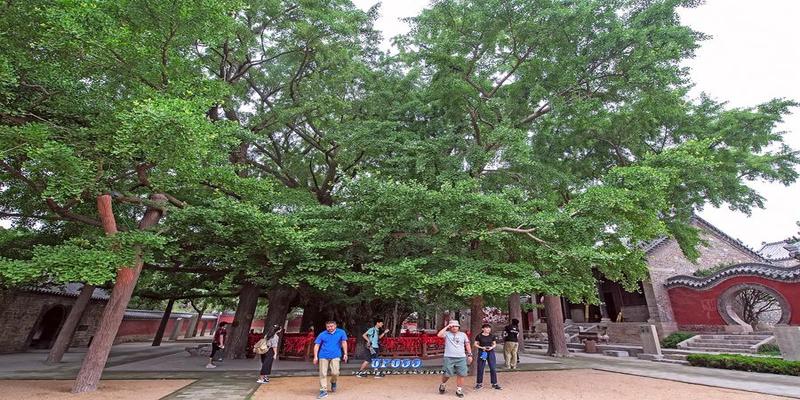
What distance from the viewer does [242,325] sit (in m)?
16.5

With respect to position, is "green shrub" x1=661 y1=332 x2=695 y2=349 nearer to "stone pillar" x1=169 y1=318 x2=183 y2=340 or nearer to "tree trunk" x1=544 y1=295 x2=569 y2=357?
"tree trunk" x1=544 y1=295 x2=569 y2=357

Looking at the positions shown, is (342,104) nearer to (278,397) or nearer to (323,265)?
(323,265)

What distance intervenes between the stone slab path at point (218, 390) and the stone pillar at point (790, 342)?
54.3 ft

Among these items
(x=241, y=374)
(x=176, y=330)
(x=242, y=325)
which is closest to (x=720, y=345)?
(x=241, y=374)

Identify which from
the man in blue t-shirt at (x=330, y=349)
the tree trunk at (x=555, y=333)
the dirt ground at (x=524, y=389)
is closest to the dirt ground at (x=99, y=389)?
the dirt ground at (x=524, y=389)

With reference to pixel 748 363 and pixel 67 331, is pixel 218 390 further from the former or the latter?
pixel 748 363

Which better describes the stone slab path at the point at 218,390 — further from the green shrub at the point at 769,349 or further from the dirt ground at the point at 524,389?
the green shrub at the point at 769,349

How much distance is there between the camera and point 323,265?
10945 mm

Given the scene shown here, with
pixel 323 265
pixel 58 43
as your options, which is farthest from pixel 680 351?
pixel 58 43

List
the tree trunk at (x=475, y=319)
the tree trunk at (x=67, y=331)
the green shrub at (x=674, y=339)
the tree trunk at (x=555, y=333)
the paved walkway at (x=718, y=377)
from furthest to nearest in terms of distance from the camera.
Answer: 1. the green shrub at (x=674, y=339)
2. the tree trunk at (x=555, y=333)
3. the tree trunk at (x=67, y=331)
4. the tree trunk at (x=475, y=319)
5. the paved walkway at (x=718, y=377)

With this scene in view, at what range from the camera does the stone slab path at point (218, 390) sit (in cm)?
776

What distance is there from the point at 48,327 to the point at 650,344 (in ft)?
100

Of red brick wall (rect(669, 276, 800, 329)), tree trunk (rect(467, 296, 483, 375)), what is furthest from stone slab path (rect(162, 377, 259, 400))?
red brick wall (rect(669, 276, 800, 329))

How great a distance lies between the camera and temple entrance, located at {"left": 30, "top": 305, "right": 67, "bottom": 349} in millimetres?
19688
